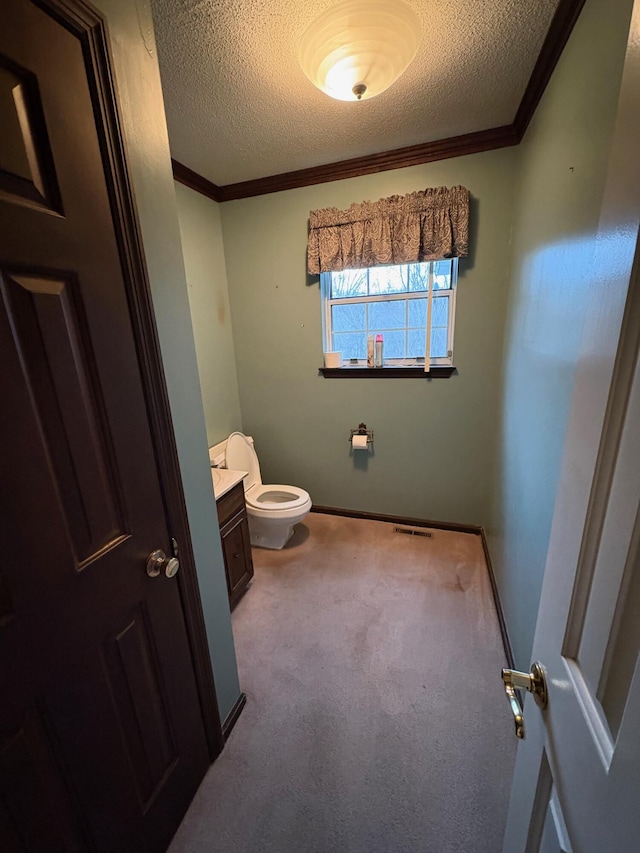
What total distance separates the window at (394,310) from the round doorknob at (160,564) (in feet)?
6.54

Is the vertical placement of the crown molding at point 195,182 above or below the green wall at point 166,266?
above

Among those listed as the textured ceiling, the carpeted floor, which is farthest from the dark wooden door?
the textured ceiling

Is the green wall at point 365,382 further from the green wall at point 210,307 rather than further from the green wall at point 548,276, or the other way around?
the green wall at point 548,276

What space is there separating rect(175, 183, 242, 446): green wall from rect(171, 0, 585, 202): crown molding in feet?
0.35

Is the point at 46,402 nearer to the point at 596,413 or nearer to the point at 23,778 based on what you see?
the point at 23,778

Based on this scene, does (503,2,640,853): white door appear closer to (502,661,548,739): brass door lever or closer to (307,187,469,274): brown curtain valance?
(502,661,548,739): brass door lever

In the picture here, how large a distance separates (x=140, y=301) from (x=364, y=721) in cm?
174

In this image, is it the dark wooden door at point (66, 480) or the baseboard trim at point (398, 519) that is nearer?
the dark wooden door at point (66, 480)

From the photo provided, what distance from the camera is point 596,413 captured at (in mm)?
476

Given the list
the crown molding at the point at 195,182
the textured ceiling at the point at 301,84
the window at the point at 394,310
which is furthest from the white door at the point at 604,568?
the crown molding at the point at 195,182

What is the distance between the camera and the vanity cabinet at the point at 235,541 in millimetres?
1902

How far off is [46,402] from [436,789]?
5.53ft

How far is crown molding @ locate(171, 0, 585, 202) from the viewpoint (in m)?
1.35

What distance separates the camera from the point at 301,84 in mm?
1526
